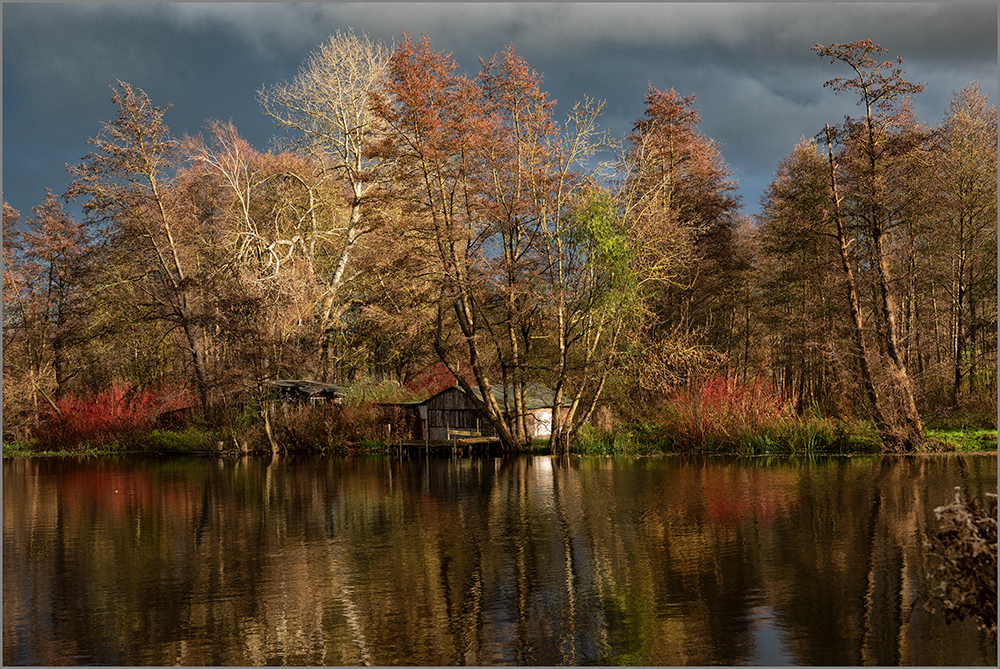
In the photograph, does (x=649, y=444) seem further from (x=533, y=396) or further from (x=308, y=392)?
(x=308, y=392)

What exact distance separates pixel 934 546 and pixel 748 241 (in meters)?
37.6

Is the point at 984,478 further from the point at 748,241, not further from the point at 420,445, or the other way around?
the point at 748,241

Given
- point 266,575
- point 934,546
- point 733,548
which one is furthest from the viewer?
point 733,548

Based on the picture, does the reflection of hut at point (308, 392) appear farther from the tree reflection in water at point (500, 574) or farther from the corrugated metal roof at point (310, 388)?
the tree reflection in water at point (500, 574)

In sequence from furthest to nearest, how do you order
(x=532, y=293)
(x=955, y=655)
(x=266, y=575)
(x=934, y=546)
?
1. (x=532, y=293)
2. (x=266, y=575)
3. (x=955, y=655)
4. (x=934, y=546)

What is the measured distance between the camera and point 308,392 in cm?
3425

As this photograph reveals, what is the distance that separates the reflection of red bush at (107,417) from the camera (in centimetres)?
3734

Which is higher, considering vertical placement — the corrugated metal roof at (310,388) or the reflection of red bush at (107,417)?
the corrugated metal roof at (310,388)

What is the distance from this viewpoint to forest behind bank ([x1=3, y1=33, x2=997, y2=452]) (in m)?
25.7

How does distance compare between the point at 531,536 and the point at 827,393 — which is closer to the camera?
the point at 531,536

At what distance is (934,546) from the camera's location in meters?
5.36

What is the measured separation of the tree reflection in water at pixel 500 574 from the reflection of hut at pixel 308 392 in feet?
47.9

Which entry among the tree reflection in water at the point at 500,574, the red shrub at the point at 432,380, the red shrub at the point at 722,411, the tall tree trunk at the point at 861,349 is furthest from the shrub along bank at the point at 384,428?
the tree reflection in water at the point at 500,574

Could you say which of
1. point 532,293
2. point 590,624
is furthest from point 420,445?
point 590,624
